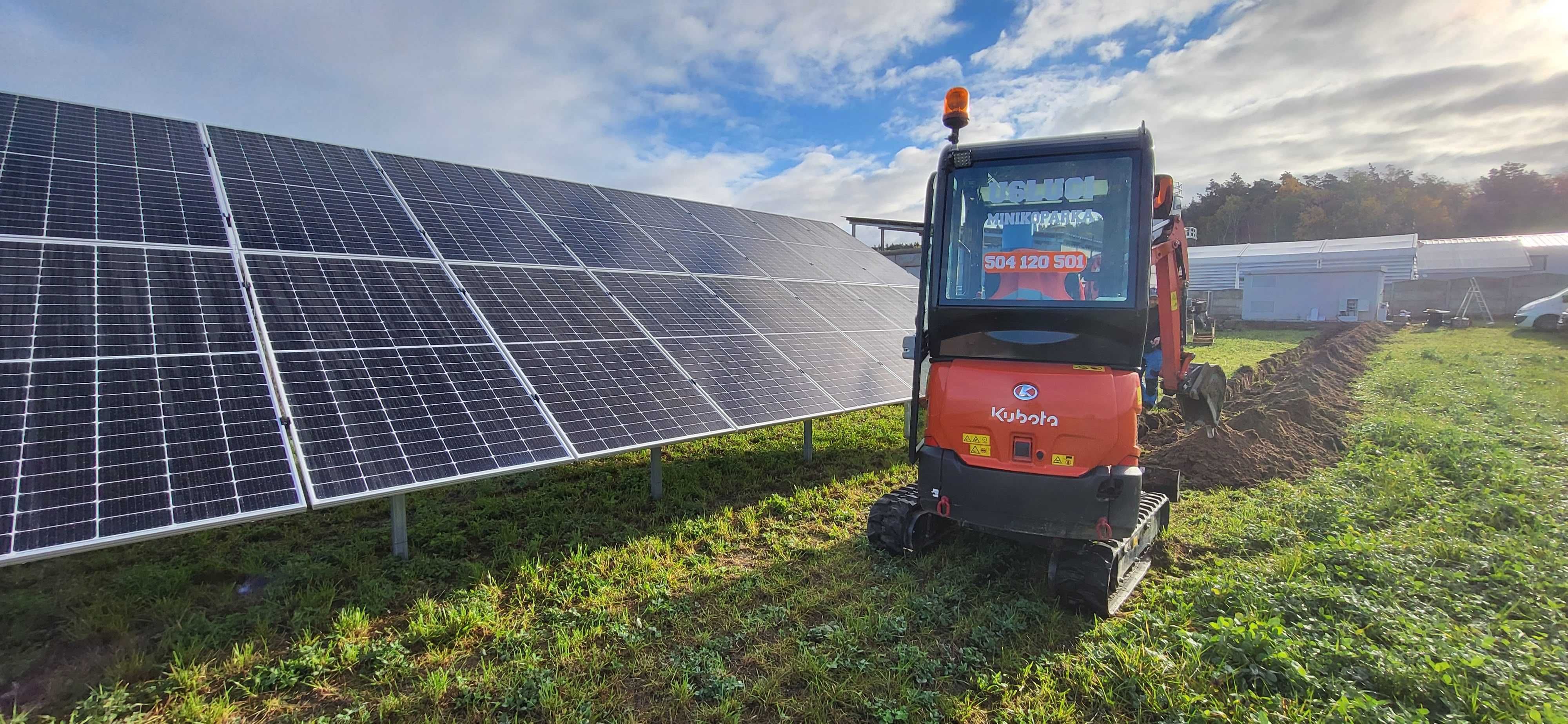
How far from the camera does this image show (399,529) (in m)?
6.36

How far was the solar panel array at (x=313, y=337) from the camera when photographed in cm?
478

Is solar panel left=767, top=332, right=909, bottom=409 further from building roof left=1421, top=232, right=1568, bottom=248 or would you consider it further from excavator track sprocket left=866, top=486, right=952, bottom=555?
building roof left=1421, top=232, right=1568, bottom=248

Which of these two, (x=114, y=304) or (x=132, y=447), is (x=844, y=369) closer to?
(x=132, y=447)

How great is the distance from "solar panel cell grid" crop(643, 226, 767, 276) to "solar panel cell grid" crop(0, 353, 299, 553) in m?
7.17

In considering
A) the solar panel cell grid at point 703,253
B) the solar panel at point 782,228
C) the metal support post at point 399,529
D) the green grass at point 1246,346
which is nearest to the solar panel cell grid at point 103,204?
the metal support post at point 399,529

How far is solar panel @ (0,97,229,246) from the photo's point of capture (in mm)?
6266

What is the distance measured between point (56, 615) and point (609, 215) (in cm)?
906

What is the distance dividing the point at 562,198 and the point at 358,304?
18.4 ft

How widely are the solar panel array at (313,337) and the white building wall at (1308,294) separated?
131 ft

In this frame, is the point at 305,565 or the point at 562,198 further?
the point at 562,198

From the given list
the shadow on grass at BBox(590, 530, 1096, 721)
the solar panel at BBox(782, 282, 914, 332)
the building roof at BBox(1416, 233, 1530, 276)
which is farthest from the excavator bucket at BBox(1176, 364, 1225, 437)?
the building roof at BBox(1416, 233, 1530, 276)

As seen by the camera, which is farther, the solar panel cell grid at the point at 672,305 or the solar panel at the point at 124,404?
the solar panel cell grid at the point at 672,305

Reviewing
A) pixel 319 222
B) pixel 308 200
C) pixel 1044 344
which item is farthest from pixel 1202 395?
pixel 308 200

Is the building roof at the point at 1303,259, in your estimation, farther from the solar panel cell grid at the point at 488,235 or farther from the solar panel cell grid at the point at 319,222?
the solar panel cell grid at the point at 319,222
